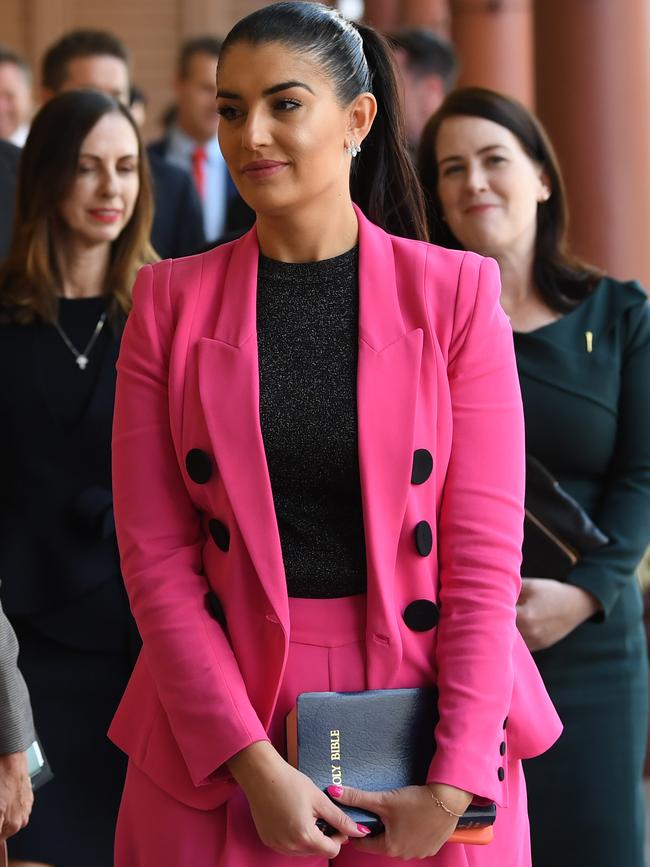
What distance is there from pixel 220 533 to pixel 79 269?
5.02ft

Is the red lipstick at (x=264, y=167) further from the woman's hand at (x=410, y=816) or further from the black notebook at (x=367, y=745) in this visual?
the woman's hand at (x=410, y=816)

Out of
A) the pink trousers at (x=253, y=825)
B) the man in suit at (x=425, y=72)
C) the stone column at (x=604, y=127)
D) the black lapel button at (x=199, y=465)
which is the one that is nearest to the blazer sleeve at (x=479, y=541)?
the pink trousers at (x=253, y=825)

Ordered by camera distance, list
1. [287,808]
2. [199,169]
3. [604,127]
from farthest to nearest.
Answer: [199,169]
[604,127]
[287,808]

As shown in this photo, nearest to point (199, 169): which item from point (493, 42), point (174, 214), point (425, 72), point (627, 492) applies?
point (425, 72)

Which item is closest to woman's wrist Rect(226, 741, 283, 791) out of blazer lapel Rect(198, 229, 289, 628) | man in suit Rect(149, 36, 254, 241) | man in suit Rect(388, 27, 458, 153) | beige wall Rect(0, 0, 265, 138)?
blazer lapel Rect(198, 229, 289, 628)

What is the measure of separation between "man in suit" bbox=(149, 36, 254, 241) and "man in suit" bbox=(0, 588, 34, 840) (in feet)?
12.1

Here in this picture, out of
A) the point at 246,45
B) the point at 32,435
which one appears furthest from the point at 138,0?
the point at 246,45

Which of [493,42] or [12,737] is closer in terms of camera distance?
[12,737]

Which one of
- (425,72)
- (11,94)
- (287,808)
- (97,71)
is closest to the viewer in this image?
(287,808)

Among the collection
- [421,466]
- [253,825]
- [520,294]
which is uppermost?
[520,294]

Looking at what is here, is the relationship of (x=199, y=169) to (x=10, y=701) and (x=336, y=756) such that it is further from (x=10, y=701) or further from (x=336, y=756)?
(x=336, y=756)

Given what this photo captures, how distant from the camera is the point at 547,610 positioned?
8.33ft

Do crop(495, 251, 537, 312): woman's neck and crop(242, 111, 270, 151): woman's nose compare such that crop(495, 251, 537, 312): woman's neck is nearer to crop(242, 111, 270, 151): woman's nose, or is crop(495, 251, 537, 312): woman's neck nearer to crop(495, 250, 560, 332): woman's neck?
crop(495, 250, 560, 332): woman's neck

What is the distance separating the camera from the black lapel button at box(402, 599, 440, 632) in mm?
1884
